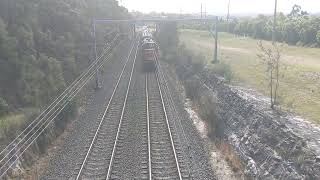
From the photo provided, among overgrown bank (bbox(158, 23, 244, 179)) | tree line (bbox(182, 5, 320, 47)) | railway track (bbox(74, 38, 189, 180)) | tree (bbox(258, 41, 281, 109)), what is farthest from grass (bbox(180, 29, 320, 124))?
tree line (bbox(182, 5, 320, 47))

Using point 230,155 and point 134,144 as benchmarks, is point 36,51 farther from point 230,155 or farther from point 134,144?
point 230,155

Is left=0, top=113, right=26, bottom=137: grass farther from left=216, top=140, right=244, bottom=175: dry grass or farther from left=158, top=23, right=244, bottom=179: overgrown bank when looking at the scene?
left=216, top=140, right=244, bottom=175: dry grass

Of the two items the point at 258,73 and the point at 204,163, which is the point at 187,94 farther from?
the point at 204,163

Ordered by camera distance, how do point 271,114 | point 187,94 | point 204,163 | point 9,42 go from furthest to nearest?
point 187,94 < point 9,42 < point 271,114 < point 204,163

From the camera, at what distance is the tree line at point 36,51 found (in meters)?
25.9

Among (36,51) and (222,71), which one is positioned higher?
(36,51)

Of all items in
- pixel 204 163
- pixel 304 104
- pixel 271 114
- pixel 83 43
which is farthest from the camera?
pixel 83 43

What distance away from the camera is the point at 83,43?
145 feet

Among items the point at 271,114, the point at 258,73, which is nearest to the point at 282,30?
the point at 258,73

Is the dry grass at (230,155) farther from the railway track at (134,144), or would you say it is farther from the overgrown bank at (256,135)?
the railway track at (134,144)

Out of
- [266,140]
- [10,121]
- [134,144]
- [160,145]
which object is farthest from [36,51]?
[266,140]

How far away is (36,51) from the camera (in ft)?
101

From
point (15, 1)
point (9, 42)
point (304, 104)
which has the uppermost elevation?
point (15, 1)

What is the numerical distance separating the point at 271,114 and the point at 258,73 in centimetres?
1473
